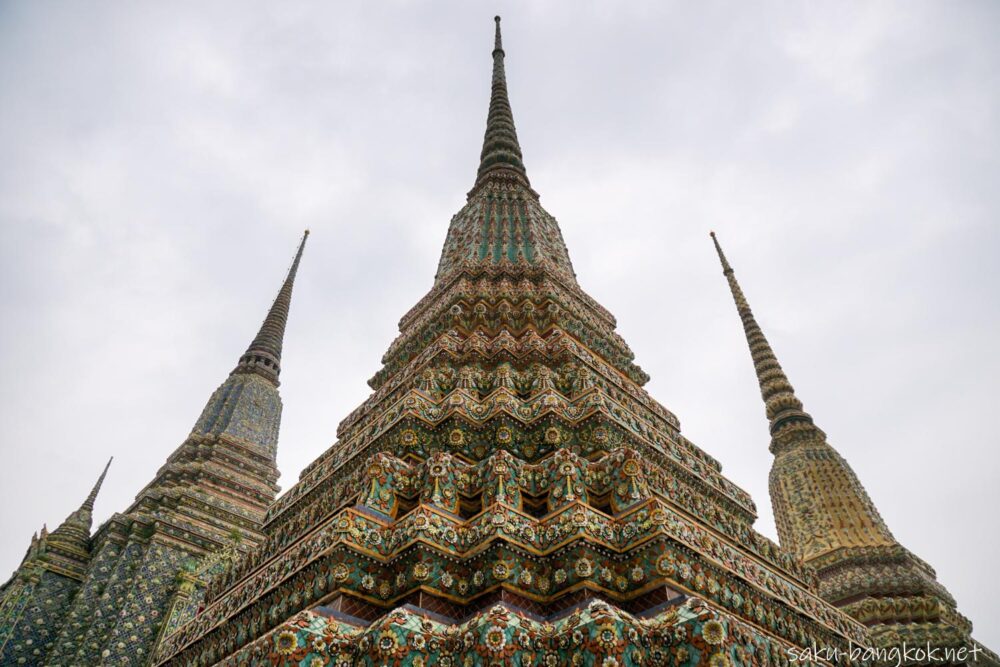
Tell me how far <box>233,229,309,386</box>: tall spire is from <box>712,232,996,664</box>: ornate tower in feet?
52.1

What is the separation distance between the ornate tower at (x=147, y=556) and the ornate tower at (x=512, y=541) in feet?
27.2

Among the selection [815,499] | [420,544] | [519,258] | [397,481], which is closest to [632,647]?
[420,544]

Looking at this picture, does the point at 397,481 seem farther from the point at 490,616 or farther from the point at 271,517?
the point at 271,517

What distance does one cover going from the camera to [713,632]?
3.61 metres

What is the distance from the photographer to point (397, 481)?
5.40 metres

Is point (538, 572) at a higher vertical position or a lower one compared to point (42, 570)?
lower

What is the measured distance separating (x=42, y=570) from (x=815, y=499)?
16.4 meters

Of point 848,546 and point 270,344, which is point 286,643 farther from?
point 270,344

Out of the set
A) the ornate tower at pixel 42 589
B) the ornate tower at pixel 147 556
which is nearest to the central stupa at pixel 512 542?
the ornate tower at pixel 147 556

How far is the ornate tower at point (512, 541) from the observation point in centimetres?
386

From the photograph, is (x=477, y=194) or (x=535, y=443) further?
(x=477, y=194)

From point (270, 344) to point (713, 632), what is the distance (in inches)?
891

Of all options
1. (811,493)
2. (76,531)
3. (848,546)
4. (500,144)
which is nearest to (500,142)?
(500,144)

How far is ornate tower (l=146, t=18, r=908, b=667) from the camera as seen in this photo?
152 inches
